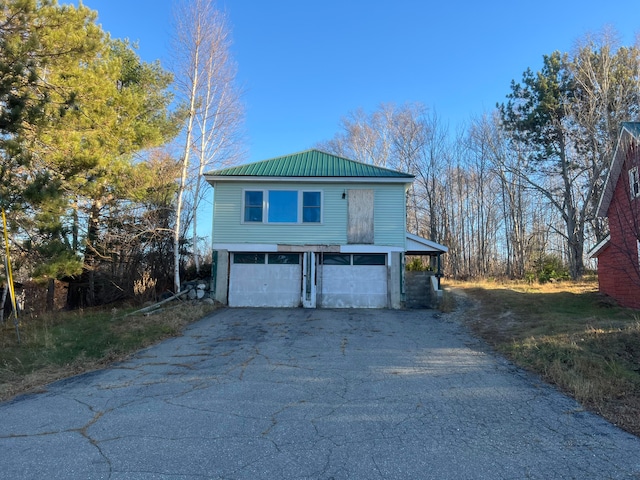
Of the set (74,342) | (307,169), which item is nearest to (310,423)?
(74,342)

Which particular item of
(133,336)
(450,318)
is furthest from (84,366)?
(450,318)

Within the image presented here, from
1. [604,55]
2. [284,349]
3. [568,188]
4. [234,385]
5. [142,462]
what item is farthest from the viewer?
[568,188]

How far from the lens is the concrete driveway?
3660mm

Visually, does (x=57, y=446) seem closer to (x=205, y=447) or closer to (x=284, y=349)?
(x=205, y=447)

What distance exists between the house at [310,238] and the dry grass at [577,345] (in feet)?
13.3

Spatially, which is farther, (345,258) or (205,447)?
(345,258)

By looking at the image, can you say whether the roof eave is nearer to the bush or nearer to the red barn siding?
the red barn siding

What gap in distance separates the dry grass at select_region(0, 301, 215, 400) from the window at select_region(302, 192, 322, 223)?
5.31 m

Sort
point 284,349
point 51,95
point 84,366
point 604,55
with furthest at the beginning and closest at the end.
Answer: point 604,55, point 51,95, point 284,349, point 84,366

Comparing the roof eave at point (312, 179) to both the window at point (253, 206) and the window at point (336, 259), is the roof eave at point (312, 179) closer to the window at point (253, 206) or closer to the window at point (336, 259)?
the window at point (253, 206)

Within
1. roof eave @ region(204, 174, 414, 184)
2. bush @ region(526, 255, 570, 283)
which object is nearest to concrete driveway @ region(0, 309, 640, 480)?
roof eave @ region(204, 174, 414, 184)

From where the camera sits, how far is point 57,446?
4172 millimetres

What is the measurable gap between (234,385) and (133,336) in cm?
515

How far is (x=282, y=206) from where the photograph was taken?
1656 centimetres
